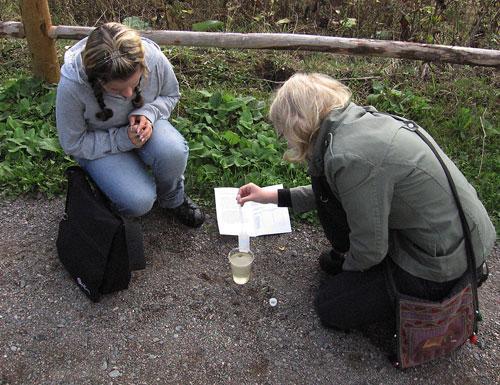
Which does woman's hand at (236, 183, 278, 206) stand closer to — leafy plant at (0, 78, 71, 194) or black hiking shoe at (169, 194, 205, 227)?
black hiking shoe at (169, 194, 205, 227)

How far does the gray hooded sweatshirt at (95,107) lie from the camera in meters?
2.34

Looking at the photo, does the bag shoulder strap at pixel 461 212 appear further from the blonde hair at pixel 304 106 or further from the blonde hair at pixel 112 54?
the blonde hair at pixel 112 54

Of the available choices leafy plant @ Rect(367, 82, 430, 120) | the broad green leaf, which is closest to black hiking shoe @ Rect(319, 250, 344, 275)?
the broad green leaf

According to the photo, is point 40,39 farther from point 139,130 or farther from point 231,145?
point 139,130

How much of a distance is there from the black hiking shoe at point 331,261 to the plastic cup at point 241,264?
0.37 metres

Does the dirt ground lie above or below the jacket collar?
below

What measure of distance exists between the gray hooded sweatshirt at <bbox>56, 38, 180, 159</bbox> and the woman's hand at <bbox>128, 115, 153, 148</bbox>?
4cm

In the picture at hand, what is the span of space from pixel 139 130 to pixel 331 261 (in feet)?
3.79

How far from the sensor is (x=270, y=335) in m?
2.35

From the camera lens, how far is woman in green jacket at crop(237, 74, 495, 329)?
1.86 meters

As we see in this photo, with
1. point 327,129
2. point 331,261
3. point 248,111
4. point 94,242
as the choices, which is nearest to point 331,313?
point 331,261

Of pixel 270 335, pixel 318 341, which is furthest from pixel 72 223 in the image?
pixel 318 341

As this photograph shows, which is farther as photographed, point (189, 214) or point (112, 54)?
point (189, 214)

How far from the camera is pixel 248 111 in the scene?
11.9 ft
